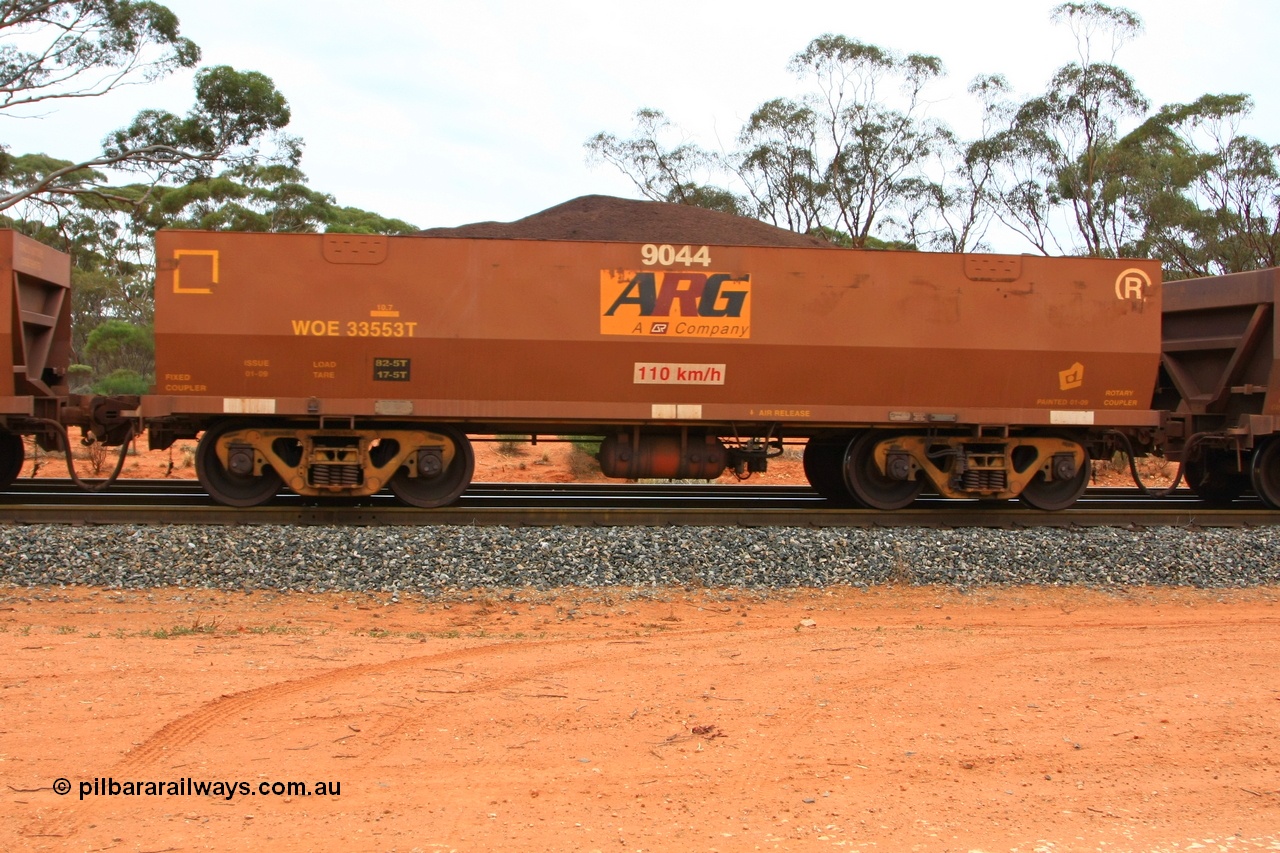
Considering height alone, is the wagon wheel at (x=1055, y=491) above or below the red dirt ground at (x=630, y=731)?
above

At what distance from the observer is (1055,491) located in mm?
10766

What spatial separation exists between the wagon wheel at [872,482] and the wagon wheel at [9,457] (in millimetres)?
8887

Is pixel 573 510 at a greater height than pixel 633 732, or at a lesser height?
greater

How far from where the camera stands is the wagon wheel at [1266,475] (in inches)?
436

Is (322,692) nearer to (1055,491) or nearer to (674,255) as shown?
(674,255)

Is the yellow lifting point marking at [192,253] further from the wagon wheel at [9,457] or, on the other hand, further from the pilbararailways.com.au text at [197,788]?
the pilbararailways.com.au text at [197,788]

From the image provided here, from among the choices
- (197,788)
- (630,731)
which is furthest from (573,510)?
(197,788)

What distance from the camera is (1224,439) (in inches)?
432

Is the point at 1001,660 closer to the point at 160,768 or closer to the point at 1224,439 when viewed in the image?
the point at 160,768

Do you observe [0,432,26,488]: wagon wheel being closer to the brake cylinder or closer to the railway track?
the railway track

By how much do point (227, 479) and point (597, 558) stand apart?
412 centimetres

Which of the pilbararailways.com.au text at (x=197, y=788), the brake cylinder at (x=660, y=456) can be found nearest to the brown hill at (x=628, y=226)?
the brake cylinder at (x=660, y=456)

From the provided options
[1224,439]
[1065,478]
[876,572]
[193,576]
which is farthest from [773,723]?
[1224,439]

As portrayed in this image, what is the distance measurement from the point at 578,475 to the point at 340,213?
115 feet
